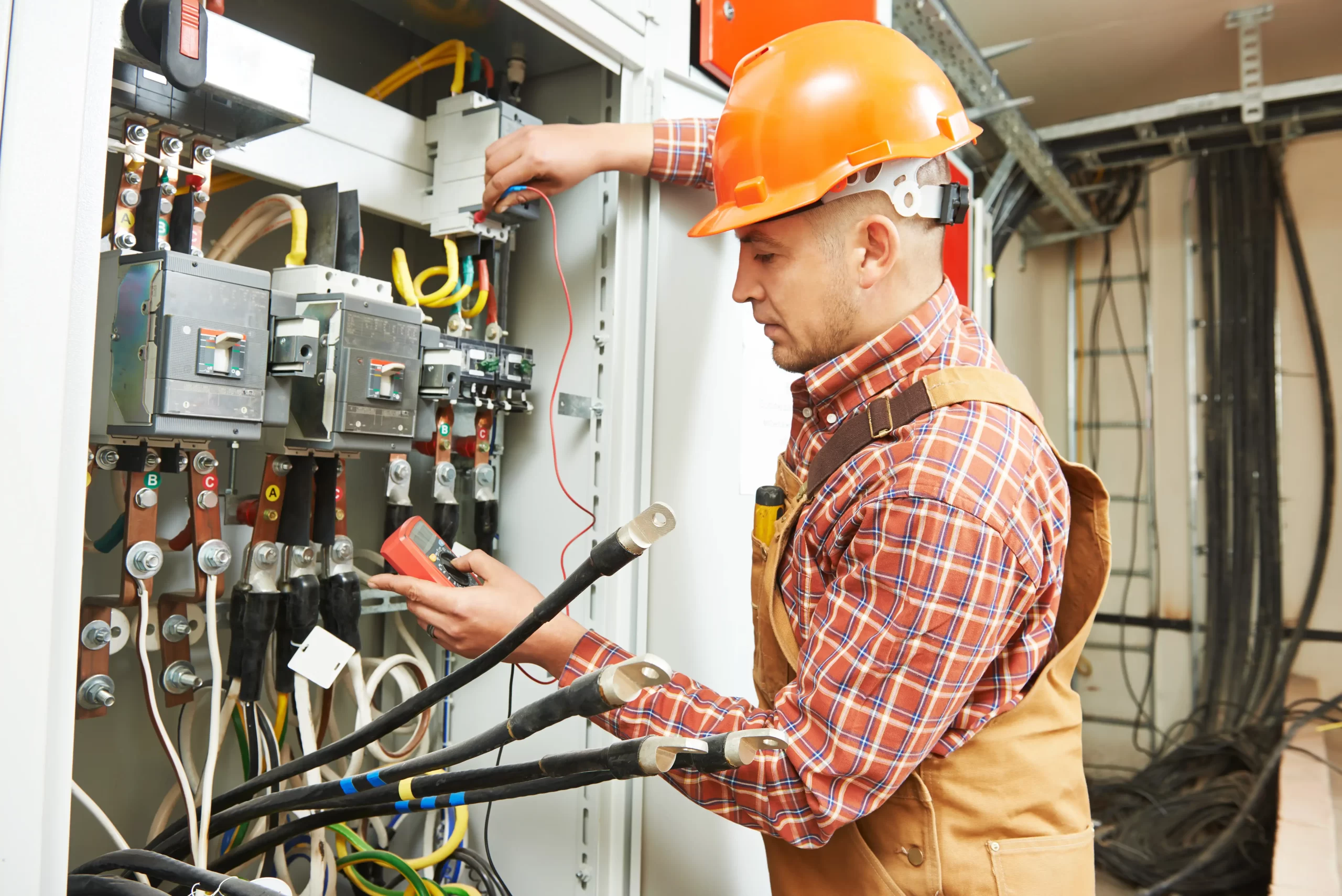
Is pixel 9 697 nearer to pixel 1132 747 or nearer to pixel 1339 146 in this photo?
pixel 1132 747

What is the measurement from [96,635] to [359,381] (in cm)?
35

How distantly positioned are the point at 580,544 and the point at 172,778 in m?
0.60

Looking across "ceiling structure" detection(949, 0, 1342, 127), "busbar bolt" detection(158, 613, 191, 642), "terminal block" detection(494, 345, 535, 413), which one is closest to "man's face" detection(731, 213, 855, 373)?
"terminal block" detection(494, 345, 535, 413)

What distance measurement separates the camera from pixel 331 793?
2.67 feet

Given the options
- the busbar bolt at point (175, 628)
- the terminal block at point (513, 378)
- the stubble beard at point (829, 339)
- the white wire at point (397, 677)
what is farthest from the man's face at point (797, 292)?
the busbar bolt at point (175, 628)

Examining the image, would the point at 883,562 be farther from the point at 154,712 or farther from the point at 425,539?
the point at 154,712

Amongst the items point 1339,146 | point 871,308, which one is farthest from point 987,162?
point 871,308

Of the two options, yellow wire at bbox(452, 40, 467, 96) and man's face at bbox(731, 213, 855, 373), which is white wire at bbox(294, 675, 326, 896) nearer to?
man's face at bbox(731, 213, 855, 373)

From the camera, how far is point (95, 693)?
0.81 metres

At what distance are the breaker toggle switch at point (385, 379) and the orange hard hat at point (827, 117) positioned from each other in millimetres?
373

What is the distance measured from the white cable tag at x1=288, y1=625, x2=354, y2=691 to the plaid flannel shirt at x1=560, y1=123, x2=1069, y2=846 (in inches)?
11.2

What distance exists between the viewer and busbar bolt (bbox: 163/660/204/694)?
0.92 meters

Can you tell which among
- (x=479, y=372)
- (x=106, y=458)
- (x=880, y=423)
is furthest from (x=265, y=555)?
(x=880, y=423)

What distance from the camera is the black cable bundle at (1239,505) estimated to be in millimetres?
3256
